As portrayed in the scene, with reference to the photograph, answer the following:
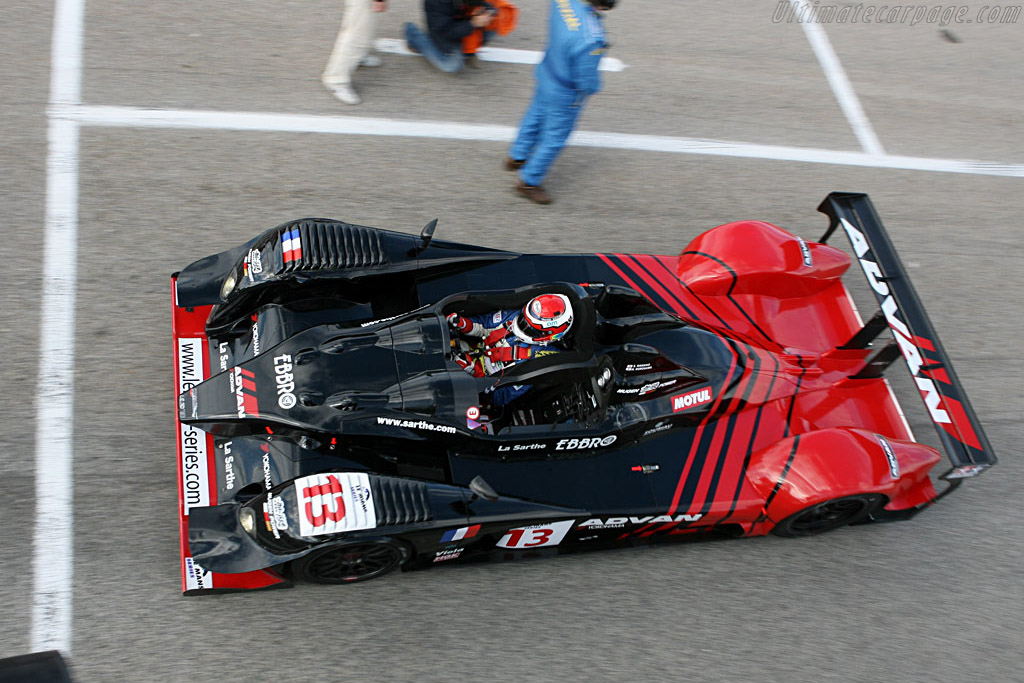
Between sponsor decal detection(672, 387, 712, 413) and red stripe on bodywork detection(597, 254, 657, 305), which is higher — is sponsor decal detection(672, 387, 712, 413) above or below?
below

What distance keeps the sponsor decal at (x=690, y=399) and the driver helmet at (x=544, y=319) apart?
33.2 inches

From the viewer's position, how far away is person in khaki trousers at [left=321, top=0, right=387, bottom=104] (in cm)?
723

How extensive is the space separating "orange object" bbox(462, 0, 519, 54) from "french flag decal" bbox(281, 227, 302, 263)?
366cm

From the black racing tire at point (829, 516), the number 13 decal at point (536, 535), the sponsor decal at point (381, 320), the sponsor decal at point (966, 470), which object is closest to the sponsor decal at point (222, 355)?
the sponsor decal at point (381, 320)

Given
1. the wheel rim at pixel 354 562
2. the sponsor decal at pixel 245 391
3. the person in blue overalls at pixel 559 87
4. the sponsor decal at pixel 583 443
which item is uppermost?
the person in blue overalls at pixel 559 87

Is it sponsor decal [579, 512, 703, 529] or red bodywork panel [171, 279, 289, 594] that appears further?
sponsor decal [579, 512, 703, 529]

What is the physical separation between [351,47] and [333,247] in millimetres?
3009

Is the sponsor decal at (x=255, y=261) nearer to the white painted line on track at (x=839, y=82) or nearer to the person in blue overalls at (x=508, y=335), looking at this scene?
the person in blue overalls at (x=508, y=335)

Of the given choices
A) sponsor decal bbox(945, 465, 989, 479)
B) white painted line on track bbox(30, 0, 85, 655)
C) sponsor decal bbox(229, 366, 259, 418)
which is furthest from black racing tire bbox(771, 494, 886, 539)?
white painted line on track bbox(30, 0, 85, 655)

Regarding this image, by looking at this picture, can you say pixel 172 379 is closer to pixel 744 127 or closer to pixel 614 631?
pixel 614 631

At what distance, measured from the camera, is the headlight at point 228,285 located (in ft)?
17.1

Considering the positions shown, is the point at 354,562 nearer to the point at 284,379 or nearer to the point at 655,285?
the point at 284,379

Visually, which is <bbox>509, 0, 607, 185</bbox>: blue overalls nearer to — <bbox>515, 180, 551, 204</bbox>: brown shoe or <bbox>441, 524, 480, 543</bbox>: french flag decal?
<bbox>515, 180, 551, 204</bbox>: brown shoe

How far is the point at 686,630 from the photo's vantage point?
16.7 ft
